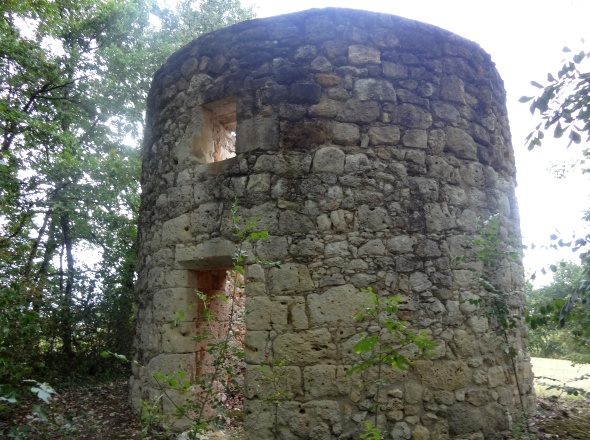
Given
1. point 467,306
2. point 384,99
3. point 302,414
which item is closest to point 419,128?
point 384,99

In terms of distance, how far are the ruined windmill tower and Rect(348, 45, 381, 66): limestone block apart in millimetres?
13

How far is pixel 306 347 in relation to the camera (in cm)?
389

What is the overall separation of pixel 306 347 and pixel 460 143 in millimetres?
2439

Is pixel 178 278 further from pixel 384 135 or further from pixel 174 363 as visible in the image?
pixel 384 135

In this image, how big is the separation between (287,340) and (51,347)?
597 cm

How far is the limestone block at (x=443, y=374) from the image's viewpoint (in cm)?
393

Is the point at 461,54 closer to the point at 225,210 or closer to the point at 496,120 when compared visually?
the point at 496,120

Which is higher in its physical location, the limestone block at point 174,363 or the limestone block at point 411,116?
the limestone block at point 411,116

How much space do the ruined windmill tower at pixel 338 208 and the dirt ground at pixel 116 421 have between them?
0.40m

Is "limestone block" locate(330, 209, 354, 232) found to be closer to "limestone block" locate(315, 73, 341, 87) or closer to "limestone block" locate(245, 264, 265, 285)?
"limestone block" locate(245, 264, 265, 285)

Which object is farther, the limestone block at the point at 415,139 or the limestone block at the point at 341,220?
the limestone block at the point at 415,139

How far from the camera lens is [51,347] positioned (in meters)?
8.08

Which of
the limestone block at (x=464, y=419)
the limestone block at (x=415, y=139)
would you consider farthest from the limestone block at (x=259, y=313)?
the limestone block at (x=415, y=139)

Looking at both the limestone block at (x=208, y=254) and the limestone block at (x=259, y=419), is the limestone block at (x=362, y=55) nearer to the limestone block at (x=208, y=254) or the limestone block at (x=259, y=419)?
the limestone block at (x=208, y=254)
